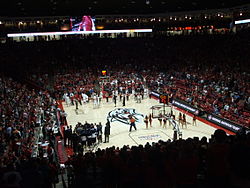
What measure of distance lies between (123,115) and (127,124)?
2.45m

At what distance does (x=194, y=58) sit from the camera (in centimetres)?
3909

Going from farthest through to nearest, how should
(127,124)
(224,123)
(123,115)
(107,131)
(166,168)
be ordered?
(123,115) → (127,124) → (224,123) → (107,131) → (166,168)

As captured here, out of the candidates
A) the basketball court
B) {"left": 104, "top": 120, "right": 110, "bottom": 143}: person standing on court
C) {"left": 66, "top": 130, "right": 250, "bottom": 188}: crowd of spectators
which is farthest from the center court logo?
{"left": 66, "top": 130, "right": 250, "bottom": 188}: crowd of spectators

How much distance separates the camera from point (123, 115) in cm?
A: 2458

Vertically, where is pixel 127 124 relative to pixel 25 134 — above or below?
below

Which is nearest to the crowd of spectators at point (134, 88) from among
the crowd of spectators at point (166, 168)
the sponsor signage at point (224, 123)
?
the crowd of spectators at point (166, 168)

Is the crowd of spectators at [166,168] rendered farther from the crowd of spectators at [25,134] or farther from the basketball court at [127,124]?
the basketball court at [127,124]

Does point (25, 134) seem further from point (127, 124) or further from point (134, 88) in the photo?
point (134, 88)

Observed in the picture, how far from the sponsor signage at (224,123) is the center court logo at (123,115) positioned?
543 centimetres

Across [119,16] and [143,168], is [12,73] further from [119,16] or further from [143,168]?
[143,168]

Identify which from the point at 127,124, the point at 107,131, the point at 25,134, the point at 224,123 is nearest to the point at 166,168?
the point at 25,134

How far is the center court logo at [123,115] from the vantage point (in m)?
23.4

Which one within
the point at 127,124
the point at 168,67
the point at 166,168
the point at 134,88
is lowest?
the point at 127,124

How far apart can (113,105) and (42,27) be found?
1932cm
